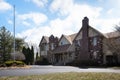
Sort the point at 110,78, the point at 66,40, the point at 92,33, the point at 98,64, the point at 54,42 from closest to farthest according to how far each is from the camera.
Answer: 1. the point at 110,78
2. the point at 98,64
3. the point at 92,33
4. the point at 66,40
5. the point at 54,42

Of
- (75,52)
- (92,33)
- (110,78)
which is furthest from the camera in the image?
(75,52)

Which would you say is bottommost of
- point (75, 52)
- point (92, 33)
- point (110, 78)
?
point (110, 78)

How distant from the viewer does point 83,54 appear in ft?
170

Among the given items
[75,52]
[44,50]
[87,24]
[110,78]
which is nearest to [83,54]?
[75,52]

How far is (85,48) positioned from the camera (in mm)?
51219

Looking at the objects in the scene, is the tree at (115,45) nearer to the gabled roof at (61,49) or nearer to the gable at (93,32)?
the gable at (93,32)

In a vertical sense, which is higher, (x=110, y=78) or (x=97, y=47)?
(x=97, y=47)

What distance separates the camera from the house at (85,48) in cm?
4666

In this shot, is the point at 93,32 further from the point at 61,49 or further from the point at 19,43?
the point at 19,43

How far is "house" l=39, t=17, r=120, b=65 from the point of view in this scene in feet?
153

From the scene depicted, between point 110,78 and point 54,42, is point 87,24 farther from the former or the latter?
point 110,78

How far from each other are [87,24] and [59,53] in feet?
41.4

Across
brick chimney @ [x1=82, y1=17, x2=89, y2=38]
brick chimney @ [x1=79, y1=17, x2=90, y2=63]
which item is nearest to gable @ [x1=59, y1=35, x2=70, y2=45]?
brick chimney @ [x1=79, y1=17, x2=90, y2=63]

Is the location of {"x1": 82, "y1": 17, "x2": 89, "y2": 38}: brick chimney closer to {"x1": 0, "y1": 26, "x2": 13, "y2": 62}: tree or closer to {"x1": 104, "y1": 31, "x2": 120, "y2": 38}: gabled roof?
{"x1": 104, "y1": 31, "x2": 120, "y2": 38}: gabled roof
